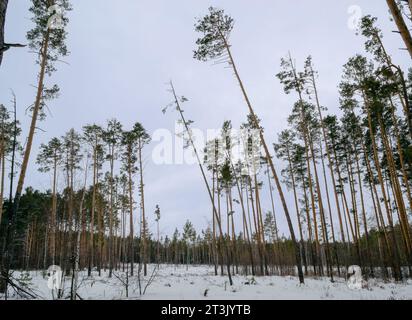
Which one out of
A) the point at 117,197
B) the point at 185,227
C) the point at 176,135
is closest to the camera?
the point at 176,135

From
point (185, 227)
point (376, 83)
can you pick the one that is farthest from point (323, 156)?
point (185, 227)

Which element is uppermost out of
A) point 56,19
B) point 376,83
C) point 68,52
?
point 56,19

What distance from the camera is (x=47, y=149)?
68.4ft
